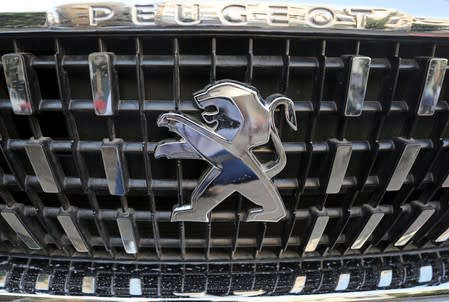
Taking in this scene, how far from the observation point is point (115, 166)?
160cm

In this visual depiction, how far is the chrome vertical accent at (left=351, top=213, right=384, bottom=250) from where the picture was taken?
1.88 m

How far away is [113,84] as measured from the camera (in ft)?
4.78

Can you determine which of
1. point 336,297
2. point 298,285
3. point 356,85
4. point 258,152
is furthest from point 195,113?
point 336,297

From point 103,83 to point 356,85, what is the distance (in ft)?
2.70

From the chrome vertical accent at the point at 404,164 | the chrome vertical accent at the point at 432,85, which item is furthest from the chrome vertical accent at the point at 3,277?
the chrome vertical accent at the point at 432,85

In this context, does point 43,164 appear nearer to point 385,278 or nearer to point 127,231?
point 127,231

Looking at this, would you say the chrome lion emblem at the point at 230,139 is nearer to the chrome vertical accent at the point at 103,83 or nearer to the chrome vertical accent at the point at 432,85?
the chrome vertical accent at the point at 103,83

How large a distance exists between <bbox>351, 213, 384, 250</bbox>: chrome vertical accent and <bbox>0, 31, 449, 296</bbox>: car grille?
2 cm

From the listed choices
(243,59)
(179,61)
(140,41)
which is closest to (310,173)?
(243,59)

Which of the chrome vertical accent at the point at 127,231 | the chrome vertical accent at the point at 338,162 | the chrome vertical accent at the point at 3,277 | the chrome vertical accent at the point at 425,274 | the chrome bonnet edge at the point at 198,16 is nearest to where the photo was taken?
the chrome bonnet edge at the point at 198,16

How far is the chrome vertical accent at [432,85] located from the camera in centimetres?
150

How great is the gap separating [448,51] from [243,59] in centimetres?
72

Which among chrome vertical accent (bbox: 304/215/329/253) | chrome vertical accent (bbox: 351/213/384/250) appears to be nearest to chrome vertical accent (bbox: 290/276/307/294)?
chrome vertical accent (bbox: 304/215/329/253)

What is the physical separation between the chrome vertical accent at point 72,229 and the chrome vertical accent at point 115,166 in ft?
0.76
